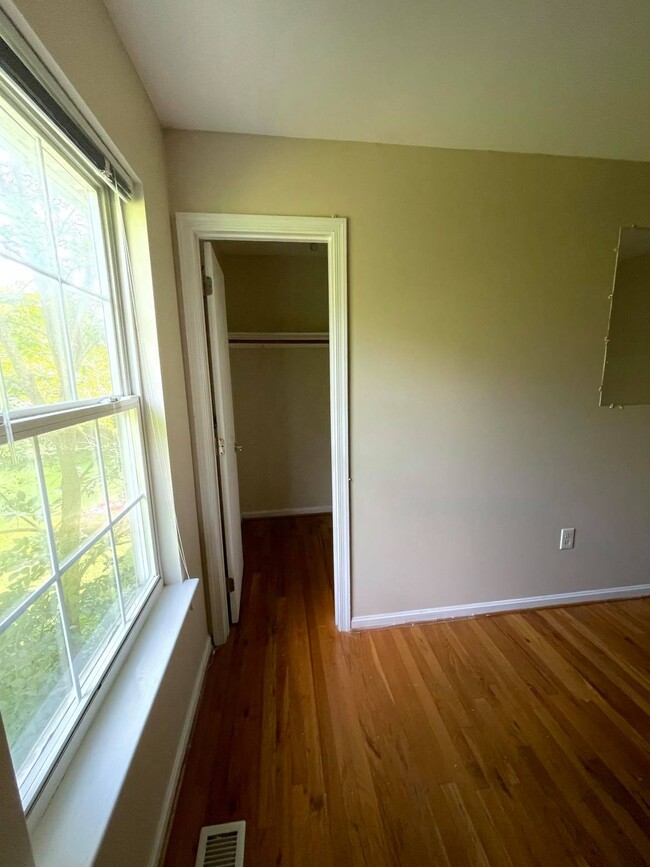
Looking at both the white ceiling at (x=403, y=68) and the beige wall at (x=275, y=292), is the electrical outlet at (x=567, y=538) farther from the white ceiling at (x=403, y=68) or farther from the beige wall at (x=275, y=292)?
the beige wall at (x=275, y=292)

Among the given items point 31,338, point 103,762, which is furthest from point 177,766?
point 31,338

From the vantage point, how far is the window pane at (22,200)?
2.18ft

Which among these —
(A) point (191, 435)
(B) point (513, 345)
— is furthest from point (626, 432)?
(A) point (191, 435)

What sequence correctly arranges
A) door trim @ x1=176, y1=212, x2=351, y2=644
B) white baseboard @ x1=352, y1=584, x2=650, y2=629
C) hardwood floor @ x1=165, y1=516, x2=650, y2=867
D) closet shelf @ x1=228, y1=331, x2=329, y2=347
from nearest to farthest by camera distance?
hardwood floor @ x1=165, y1=516, x2=650, y2=867 → door trim @ x1=176, y1=212, x2=351, y2=644 → white baseboard @ x1=352, y1=584, x2=650, y2=629 → closet shelf @ x1=228, y1=331, x2=329, y2=347

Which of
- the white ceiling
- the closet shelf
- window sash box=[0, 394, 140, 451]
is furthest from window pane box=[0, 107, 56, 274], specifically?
the closet shelf

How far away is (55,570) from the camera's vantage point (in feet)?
2.49

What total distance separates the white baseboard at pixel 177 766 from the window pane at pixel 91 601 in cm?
55

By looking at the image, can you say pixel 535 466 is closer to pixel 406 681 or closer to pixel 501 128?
pixel 406 681

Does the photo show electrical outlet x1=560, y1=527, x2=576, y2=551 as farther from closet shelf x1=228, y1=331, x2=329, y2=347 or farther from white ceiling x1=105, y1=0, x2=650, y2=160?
closet shelf x1=228, y1=331, x2=329, y2=347

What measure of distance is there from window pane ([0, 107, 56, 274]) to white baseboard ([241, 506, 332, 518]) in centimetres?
274

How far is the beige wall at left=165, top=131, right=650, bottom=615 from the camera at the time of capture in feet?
4.82

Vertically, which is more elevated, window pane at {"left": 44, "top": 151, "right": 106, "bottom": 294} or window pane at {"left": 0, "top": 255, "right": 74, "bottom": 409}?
window pane at {"left": 44, "top": 151, "right": 106, "bottom": 294}

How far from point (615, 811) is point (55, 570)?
6.00ft

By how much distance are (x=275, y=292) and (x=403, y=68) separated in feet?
6.75
